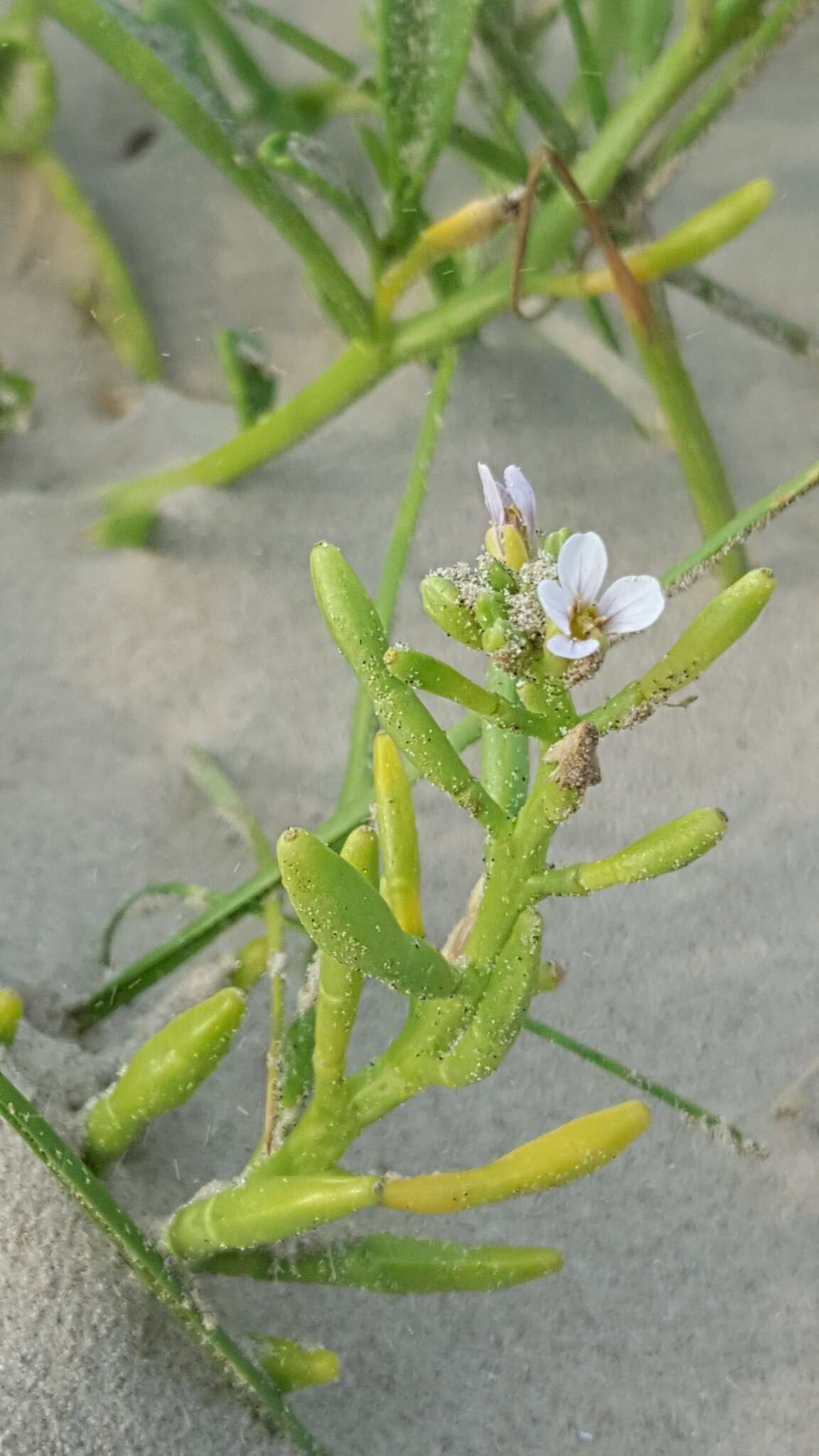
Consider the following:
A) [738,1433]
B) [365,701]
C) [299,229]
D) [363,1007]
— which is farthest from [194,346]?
[738,1433]

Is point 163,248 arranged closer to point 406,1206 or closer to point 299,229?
point 299,229

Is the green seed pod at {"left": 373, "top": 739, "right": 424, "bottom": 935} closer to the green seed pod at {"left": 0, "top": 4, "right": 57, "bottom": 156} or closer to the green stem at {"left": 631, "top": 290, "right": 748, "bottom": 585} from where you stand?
the green stem at {"left": 631, "top": 290, "right": 748, "bottom": 585}

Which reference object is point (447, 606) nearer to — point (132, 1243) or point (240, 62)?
point (132, 1243)

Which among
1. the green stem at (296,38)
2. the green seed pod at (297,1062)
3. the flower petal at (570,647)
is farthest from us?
the green stem at (296,38)

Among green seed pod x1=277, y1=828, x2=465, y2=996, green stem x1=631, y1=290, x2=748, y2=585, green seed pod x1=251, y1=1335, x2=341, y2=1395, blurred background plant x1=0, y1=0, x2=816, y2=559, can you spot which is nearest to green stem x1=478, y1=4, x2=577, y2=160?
blurred background plant x1=0, y1=0, x2=816, y2=559

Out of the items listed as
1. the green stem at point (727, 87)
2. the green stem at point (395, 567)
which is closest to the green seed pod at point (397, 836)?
the green stem at point (395, 567)

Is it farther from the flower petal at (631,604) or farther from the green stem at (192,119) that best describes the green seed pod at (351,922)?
the green stem at (192,119)
